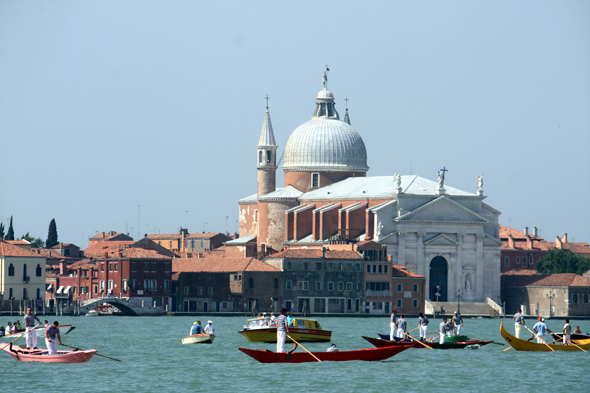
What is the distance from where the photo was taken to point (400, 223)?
84438 millimetres

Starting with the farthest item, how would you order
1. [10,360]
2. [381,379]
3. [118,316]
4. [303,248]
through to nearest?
1. [303,248]
2. [118,316]
3. [10,360]
4. [381,379]

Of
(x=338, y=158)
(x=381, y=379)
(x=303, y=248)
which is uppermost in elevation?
(x=338, y=158)

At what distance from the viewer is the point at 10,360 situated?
41.6 m

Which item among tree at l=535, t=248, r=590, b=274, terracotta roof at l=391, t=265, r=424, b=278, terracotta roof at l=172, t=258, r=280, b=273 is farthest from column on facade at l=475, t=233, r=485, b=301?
terracotta roof at l=172, t=258, r=280, b=273

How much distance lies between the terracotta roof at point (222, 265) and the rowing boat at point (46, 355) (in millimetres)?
41217

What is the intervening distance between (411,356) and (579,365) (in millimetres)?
5354

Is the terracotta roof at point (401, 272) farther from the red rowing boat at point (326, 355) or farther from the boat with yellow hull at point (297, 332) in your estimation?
the red rowing boat at point (326, 355)

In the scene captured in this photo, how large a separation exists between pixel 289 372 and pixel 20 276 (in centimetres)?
4214

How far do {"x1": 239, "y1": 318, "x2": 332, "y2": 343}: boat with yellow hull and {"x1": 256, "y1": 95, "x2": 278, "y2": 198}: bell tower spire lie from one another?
4411 centimetres

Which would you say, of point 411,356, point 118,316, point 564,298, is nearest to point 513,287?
point 564,298

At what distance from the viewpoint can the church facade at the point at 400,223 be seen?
84.8 m

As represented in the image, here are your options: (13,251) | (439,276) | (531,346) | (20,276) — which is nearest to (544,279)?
(439,276)

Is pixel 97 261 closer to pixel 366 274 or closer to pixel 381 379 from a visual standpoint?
pixel 366 274

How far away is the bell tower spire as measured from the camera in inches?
3735
